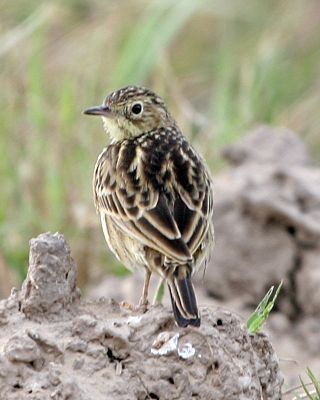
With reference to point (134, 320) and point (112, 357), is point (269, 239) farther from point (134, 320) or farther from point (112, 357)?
point (112, 357)

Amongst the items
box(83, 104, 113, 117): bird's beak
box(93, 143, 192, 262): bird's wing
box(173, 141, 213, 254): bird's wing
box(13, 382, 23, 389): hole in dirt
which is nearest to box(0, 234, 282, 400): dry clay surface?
box(13, 382, 23, 389): hole in dirt

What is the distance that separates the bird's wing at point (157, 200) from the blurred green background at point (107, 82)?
2.29m

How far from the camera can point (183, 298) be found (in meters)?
5.19

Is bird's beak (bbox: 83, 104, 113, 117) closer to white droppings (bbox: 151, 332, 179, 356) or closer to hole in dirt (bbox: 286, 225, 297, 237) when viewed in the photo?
hole in dirt (bbox: 286, 225, 297, 237)

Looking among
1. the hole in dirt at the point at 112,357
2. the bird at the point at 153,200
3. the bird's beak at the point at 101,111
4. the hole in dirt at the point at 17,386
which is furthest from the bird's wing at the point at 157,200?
the hole in dirt at the point at 17,386

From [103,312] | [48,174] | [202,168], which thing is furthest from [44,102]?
[103,312]

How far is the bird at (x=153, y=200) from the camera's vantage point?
548 centimetres

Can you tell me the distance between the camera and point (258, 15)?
12484 millimetres

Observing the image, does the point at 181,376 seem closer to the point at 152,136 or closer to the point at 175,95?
the point at 152,136

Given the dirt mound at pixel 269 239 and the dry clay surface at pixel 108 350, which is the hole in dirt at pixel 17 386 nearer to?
the dry clay surface at pixel 108 350

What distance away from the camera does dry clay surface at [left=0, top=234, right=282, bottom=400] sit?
4613mm

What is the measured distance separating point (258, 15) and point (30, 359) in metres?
8.27

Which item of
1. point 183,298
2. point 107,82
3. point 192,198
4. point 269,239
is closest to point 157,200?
point 192,198

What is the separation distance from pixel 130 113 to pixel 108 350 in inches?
88.7
